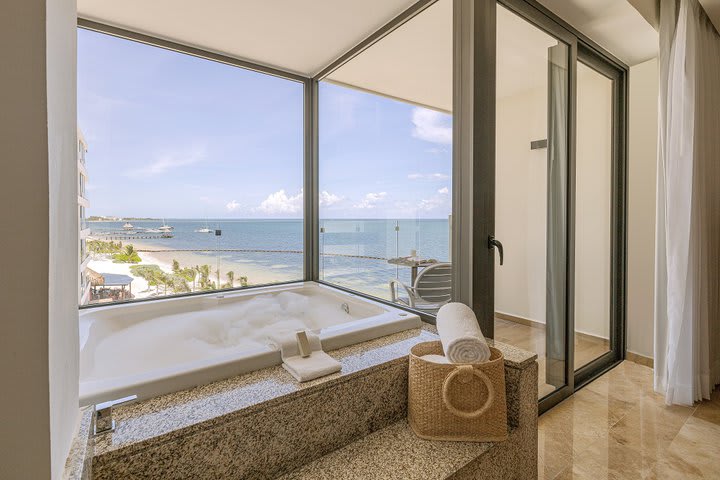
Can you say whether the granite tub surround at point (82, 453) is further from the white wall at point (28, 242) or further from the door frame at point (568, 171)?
the door frame at point (568, 171)

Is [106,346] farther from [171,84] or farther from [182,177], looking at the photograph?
[171,84]

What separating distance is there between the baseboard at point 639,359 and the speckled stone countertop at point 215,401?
6.38ft

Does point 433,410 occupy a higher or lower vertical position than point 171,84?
lower

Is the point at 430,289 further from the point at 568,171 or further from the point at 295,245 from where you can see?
the point at 295,245

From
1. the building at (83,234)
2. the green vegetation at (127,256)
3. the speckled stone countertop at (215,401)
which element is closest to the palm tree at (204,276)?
the green vegetation at (127,256)

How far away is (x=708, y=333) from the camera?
6.97 feet

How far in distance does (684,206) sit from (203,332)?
8.88 feet

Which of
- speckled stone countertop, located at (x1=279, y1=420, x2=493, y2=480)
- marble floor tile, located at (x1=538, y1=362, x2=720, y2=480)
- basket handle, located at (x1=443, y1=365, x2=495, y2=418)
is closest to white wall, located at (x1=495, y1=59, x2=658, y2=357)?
marble floor tile, located at (x1=538, y1=362, x2=720, y2=480)

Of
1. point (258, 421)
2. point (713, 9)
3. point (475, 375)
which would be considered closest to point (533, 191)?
point (475, 375)

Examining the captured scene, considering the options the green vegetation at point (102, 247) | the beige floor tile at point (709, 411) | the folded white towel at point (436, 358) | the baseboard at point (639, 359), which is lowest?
the beige floor tile at point (709, 411)

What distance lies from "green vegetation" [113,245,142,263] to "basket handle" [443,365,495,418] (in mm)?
1973

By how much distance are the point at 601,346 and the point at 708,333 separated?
584mm

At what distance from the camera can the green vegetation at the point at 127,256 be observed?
212 centimetres

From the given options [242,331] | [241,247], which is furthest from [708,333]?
[241,247]
